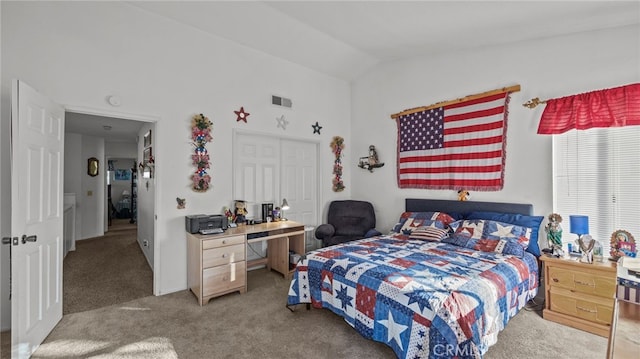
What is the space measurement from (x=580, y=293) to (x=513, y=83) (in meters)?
2.37

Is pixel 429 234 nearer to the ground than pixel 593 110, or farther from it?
nearer to the ground

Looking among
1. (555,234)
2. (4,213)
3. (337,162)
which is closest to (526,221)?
(555,234)

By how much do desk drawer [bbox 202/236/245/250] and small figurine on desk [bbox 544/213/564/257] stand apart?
132 inches

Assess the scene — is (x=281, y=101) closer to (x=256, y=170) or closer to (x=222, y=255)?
(x=256, y=170)

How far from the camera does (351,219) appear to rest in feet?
15.7

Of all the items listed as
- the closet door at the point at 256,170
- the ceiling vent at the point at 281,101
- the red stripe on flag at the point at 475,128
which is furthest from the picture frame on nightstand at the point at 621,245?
the ceiling vent at the point at 281,101

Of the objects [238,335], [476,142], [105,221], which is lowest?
[238,335]

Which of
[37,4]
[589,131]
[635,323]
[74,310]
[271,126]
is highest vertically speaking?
[37,4]

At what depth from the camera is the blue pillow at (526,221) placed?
118 inches

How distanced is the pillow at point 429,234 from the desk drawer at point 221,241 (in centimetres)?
216

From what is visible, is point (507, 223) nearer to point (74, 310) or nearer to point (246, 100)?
point (246, 100)

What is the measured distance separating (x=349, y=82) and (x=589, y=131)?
3590 mm

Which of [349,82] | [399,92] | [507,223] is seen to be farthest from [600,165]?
[349,82]

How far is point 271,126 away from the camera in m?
4.25
